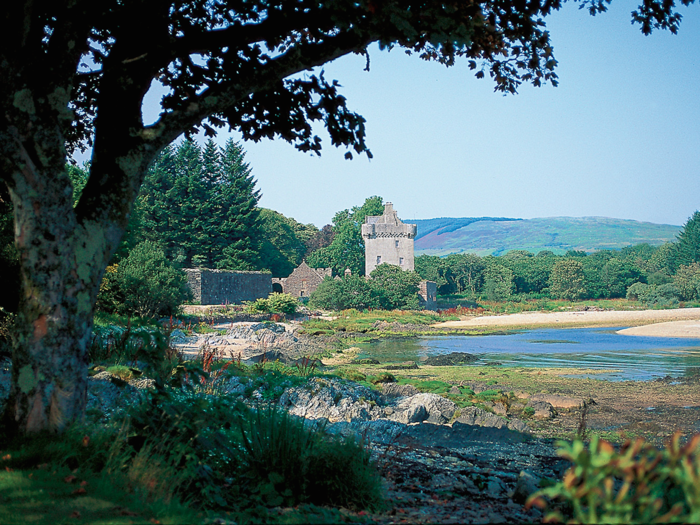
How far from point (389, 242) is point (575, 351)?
37724mm

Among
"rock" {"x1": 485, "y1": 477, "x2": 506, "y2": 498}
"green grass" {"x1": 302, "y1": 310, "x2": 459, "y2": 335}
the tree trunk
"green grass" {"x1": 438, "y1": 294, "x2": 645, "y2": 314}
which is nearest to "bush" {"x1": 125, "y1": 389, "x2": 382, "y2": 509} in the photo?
the tree trunk

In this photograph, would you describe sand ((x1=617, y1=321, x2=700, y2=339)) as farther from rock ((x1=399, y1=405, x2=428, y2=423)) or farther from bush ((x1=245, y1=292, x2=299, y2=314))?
rock ((x1=399, y1=405, x2=428, y2=423))

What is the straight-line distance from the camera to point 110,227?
538cm

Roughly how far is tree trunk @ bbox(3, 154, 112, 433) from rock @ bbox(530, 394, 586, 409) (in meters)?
10.7

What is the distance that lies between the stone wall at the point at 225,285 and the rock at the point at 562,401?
1078 inches

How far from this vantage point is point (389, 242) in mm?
63188

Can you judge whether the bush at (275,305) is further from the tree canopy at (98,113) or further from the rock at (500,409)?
the tree canopy at (98,113)

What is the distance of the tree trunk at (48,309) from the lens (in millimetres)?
4891

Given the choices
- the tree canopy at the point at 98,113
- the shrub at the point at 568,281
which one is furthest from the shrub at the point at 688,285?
the tree canopy at the point at 98,113

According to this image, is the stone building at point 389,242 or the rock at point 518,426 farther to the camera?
the stone building at point 389,242

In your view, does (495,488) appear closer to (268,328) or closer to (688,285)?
(268,328)

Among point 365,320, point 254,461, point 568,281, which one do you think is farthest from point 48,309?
point 568,281

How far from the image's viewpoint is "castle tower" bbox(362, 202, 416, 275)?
62969mm

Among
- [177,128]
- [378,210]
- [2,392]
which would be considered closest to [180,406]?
[177,128]
